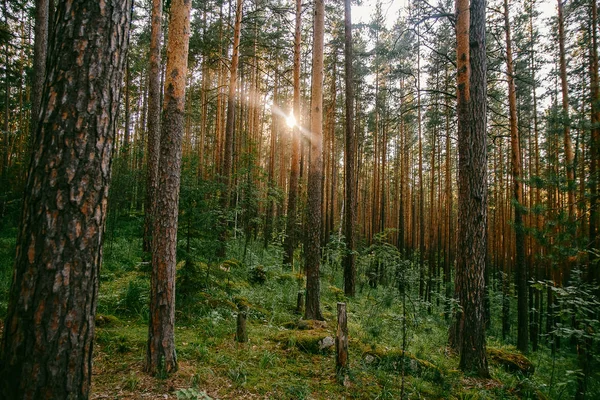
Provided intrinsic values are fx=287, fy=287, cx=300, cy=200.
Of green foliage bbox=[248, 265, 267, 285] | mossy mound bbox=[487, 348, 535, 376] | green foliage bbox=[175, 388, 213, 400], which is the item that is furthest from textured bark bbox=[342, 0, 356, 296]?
Result: green foliage bbox=[175, 388, 213, 400]

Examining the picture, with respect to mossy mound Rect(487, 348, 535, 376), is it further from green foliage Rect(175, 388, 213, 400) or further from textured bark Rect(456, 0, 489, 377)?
green foliage Rect(175, 388, 213, 400)

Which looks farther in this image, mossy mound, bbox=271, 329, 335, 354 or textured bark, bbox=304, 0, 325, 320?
textured bark, bbox=304, 0, 325, 320

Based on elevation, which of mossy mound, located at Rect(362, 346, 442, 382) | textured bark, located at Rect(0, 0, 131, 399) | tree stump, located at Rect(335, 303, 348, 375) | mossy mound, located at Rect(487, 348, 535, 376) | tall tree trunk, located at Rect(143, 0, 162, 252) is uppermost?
tall tree trunk, located at Rect(143, 0, 162, 252)

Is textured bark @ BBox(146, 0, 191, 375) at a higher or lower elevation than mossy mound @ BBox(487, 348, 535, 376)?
higher

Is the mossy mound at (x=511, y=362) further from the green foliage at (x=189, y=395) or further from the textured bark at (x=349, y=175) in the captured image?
the green foliage at (x=189, y=395)

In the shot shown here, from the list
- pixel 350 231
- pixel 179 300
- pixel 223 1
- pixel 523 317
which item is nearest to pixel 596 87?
pixel 523 317

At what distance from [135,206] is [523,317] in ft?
82.5

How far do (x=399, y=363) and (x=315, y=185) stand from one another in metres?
3.93

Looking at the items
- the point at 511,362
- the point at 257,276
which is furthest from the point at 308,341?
the point at 511,362

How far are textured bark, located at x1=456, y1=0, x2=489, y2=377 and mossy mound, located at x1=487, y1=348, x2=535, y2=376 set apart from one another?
2.68m

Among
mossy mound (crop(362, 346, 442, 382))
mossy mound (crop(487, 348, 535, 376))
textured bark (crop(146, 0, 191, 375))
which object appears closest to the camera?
textured bark (crop(146, 0, 191, 375))

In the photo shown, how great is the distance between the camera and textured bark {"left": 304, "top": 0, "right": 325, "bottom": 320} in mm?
6707

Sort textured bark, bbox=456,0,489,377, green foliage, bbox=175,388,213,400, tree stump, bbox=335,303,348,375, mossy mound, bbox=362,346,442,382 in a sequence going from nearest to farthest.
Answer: green foliage, bbox=175,388,213,400 → tree stump, bbox=335,303,348,375 → mossy mound, bbox=362,346,442,382 → textured bark, bbox=456,0,489,377

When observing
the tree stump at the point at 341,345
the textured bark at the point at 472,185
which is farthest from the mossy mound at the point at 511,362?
the tree stump at the point at 341,345
